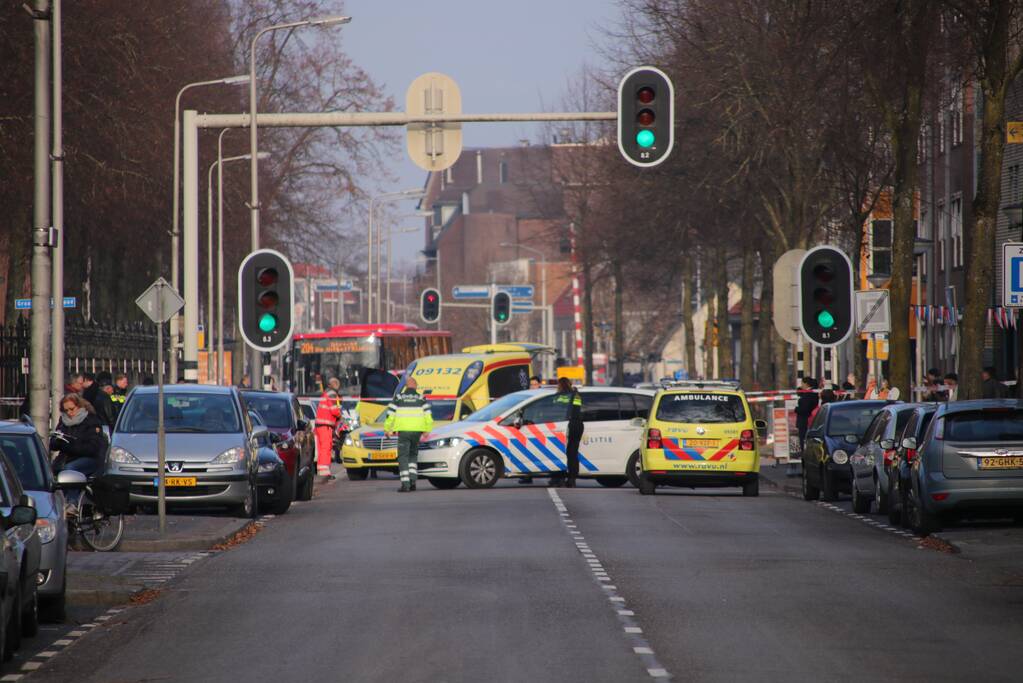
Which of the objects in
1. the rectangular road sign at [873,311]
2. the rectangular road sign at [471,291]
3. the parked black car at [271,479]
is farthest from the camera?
the rectangular road sign at [471,291]

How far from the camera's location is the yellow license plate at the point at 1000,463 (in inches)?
856

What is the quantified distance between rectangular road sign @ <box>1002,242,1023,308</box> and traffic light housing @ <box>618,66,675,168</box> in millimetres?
4005

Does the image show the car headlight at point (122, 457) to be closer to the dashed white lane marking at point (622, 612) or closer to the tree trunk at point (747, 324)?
the dashed white lane marking at point (622, 612)

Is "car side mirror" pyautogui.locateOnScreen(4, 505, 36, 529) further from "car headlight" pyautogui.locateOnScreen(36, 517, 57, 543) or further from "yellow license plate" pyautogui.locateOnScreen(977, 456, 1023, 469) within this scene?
"yellow license plate" pyautogui.locateOnScreen(977, 456, 1023, 469)

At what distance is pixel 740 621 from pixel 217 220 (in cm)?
5052

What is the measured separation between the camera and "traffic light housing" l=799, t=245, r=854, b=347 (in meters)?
28.1

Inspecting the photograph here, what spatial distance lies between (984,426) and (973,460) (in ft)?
1.36

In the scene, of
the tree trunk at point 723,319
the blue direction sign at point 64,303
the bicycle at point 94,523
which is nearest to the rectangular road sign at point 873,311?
the blue direction sign at point 64,303

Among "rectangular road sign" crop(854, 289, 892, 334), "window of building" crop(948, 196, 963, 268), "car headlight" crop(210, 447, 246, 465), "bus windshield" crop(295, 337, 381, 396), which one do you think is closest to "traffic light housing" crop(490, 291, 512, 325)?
"bus windshield" crop(295, 337, 381, 396)

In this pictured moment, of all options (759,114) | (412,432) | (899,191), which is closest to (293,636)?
(412,432)

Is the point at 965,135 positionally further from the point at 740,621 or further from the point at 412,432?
the point at 740,621

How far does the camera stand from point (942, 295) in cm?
6256

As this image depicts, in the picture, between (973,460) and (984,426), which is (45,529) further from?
(984,426)

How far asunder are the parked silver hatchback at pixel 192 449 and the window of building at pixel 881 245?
30.1m
